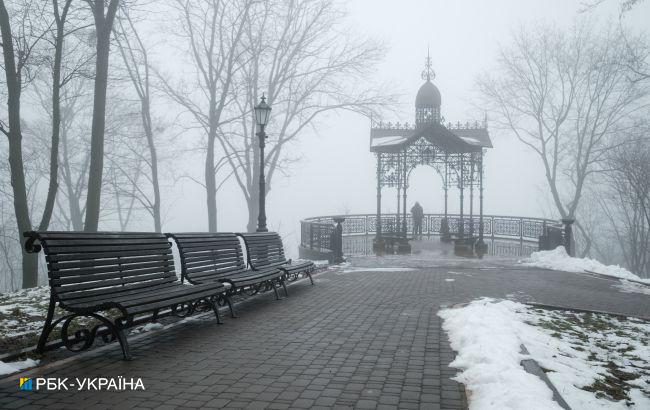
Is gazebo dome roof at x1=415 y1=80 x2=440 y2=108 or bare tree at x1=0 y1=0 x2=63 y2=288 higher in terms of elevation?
gazebo dome roof at x1=415 y1=80 x2=440 y2=108

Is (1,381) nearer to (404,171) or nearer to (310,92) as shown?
(404,171)

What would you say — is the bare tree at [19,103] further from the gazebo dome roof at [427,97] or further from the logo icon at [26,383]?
the gazebo dome roof at [427,97]

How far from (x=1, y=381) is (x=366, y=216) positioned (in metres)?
20.5

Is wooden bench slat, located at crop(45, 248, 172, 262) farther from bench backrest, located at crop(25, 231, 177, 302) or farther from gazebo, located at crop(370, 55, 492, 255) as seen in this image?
gazebo, located at crop(370, 55, 492, 255)

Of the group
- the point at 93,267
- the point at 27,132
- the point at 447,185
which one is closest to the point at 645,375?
the point at 93,267

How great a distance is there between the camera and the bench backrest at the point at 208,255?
610 cm

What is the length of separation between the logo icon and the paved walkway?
44 millimetres

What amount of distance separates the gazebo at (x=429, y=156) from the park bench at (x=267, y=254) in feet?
30.2

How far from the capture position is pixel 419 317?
6227 millimetres

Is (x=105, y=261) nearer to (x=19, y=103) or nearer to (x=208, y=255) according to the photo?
(x=208, y=255)

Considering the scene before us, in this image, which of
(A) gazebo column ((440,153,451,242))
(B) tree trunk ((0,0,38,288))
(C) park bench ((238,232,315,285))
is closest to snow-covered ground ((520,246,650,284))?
(A) gazebo column ((440,153,451,242))

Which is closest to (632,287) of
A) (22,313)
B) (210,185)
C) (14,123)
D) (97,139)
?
(22,313)

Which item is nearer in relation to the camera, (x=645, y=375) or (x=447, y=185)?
(x=645, y=375)

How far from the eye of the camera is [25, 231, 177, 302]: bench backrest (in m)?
4.13
